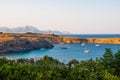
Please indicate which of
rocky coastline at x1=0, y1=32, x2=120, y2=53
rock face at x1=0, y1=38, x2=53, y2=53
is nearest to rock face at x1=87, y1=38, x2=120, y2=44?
rocky coastline at x1=0, y1=32, x2=120, y2=53

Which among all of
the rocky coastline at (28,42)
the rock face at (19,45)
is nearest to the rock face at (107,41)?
the rocky coastline at (28,42)

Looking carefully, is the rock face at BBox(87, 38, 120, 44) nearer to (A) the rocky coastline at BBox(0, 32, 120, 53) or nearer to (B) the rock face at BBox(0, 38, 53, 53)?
(A) the rocky coastline at BBox(0, 32, 120, 53)

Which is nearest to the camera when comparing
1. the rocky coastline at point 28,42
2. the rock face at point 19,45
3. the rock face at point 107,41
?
the rock face at point 19,45

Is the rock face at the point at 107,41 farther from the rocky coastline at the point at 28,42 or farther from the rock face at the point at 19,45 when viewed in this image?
the rock face at the point at 19,45

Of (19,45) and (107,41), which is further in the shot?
(107,41)

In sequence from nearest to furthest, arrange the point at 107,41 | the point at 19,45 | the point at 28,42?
the point at 19,45
the point at 28,42
the point at 107,41

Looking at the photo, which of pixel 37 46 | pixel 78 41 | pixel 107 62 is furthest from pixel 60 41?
pixel 107 62

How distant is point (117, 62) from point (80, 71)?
12.3 metres

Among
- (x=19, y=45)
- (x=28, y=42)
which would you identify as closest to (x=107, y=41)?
(x=28, y=42)

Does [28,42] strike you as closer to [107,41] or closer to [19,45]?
[19,45]

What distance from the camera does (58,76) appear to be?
29641mm

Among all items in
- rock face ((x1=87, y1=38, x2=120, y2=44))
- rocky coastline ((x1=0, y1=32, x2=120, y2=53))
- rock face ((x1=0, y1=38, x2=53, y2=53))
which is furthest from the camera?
rock face ((x1=87, y1=38, x2=120, y2=44))

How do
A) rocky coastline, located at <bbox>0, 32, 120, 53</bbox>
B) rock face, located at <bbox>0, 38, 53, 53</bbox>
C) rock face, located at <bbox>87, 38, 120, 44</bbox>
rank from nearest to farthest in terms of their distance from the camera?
rock face, located at <bbox>0, 38, 53, 53</bbox> < rocky coastline, located at <bbox>0, 32, 120, 53</bbox> < rock face, located at <bbox>87, 38, 120, 44</bbox>

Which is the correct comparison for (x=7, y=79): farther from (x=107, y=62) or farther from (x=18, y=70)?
(x=107, y=62)
